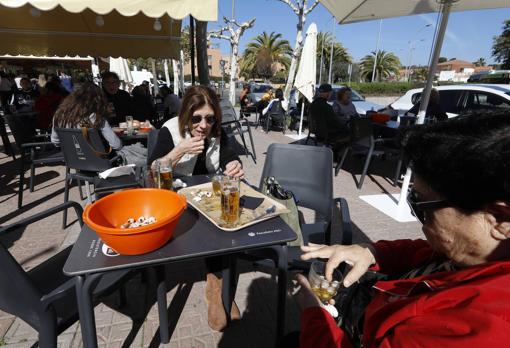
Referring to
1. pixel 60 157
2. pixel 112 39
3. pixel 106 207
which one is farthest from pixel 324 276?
pixel 112 39

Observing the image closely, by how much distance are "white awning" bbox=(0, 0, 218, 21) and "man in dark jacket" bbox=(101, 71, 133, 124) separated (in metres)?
3.48

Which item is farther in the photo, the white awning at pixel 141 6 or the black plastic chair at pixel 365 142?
the black plastic chair at pixel 365 142

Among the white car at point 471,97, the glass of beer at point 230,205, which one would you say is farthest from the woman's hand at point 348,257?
the white car at point 471,97

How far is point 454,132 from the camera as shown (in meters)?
0.85

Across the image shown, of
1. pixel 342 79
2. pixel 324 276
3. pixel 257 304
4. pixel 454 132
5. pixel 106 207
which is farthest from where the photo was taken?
pixel 342 79

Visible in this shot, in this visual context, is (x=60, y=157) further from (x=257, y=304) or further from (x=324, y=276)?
(x=324, y=276)

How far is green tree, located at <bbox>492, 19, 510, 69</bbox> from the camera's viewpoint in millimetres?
35875

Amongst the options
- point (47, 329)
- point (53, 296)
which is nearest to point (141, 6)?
point (53, 296)

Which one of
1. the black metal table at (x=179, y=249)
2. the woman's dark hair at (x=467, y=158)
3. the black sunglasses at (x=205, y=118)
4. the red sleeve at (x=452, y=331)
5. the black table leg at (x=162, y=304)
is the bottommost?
the black table leg at (x=162, y=304)

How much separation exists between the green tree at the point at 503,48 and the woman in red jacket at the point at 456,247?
1900 inches

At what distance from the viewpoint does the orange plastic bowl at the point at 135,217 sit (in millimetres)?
1169

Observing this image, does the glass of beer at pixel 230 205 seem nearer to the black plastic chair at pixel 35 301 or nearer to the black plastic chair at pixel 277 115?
the black plastic chair at pixel 35 301

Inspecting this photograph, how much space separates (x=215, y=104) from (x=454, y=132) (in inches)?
78.6

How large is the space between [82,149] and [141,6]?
1.68m
